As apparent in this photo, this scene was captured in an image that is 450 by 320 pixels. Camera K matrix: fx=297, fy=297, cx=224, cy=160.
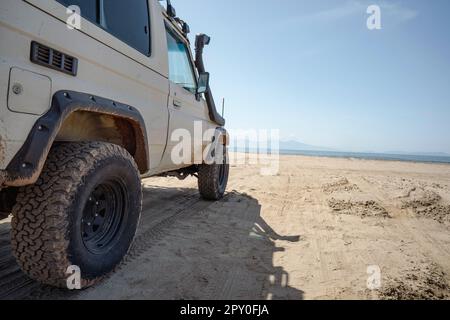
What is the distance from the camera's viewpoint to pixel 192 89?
4.00m

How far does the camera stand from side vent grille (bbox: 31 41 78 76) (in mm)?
1412

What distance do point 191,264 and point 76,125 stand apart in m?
1.38

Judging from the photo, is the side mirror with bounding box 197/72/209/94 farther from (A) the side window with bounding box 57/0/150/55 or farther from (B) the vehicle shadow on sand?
(B) the vehicle shadow on sand

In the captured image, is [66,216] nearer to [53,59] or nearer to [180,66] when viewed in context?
[53,59]

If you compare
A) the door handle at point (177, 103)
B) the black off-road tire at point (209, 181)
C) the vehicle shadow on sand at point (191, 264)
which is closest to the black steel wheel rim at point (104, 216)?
the vehicle shadow on sand at point (191, 264)

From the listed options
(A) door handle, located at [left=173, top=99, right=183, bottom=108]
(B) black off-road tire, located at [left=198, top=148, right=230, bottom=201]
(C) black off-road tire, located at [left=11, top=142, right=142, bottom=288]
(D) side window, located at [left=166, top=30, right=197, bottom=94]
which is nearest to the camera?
(C) black off-road tire, located at [left=11, top=142, right=142, bottom=288]

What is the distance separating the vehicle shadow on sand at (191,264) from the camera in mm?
1928

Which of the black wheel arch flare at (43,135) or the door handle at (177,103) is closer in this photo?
the black wheel arch flare at (43,135)

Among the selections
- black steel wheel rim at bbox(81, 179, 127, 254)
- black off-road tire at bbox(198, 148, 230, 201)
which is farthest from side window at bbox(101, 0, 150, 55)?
black off-road tire at bbox(198, 148, 230, 201)

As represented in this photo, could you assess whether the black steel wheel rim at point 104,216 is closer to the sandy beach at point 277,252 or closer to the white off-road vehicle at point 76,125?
the white off-road vehicle at point 76,125

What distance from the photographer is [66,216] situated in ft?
5.12

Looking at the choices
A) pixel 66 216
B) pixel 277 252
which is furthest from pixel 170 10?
pixel 277 252

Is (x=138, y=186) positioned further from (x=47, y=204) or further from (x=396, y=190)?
(x=396, y=190)
